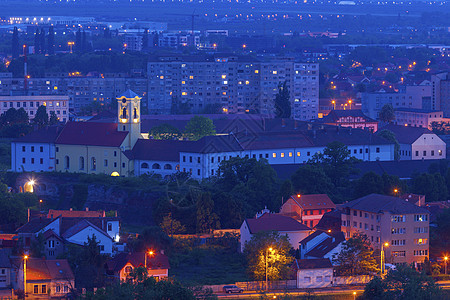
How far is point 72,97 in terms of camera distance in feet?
301

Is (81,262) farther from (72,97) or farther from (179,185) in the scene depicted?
(72,97)

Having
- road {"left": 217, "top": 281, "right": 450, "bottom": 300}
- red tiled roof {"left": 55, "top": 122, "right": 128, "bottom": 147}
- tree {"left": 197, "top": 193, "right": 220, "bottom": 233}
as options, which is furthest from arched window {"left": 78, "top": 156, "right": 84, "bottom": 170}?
road {"left": 217, "top": 281, "right": 450, "bottom": 300}

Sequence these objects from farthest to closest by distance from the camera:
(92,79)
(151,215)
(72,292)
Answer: (92,79) → (151,215) → (72,292)

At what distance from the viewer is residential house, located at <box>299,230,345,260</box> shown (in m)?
35.9

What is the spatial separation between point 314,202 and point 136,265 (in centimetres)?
982

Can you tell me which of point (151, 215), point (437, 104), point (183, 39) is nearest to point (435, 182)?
point (151, 215)

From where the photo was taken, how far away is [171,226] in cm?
3984

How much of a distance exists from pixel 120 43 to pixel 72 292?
410 feet

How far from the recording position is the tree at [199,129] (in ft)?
183

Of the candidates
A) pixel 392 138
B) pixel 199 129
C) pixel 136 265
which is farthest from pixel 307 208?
pixel 392 138

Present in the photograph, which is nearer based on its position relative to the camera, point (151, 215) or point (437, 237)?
point (437, 237)

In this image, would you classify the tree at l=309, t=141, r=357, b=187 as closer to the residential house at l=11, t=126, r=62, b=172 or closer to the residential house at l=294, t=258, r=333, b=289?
the residential house at l=11, t=126, r=62, b=172

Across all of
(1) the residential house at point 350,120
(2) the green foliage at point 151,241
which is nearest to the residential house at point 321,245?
(2) the green foliage at point 151,241

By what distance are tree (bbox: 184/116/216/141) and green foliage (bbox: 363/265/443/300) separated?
2352 centimetres
